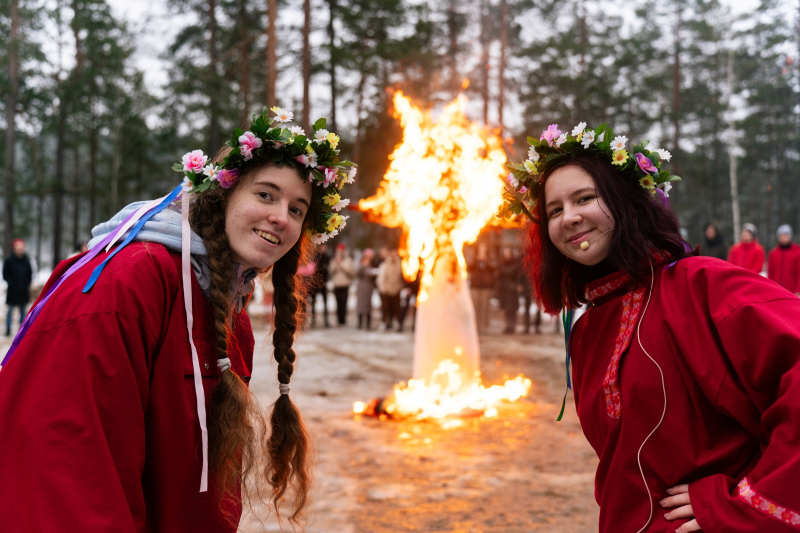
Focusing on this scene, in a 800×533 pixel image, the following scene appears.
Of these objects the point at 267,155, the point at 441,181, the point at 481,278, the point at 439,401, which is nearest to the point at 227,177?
the point at 267,155

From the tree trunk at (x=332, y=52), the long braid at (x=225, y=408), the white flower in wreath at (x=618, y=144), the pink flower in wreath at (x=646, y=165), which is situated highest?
the tree trunk at (x=332, y=52)

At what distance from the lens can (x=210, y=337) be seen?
6.14 ft

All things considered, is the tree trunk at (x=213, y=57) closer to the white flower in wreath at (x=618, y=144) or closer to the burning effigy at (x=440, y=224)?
the burning effigy at (x=440, y=224)

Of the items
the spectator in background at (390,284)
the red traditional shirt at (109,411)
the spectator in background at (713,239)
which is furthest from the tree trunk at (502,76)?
the red traditional shirt at (109,411)

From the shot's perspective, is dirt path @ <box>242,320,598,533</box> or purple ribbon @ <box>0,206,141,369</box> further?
dirt path @ <box>242,320,598,533</box>

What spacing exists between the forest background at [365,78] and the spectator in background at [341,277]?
390 cm

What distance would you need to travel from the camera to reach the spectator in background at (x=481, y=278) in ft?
43.8

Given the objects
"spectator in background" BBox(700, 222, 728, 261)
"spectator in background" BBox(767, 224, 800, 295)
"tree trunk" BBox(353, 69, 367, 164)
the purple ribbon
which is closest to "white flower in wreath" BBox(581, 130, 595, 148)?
the purple ribbon

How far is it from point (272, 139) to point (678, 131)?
29.7m

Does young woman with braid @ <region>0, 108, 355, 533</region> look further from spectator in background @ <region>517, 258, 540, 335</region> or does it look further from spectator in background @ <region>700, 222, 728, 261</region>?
spectator in background @ <region>517, 258, 540, 335</region>

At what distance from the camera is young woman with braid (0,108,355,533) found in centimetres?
140

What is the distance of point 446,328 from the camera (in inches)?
289

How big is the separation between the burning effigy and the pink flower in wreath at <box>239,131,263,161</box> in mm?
5033

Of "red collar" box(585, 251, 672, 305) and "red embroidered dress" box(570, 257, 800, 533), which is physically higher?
"red collar" box(585, 251, 672, 305)
